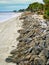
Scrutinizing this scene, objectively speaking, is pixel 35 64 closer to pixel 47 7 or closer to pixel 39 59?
pixel 39 59

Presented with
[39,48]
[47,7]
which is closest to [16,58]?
[39,48]

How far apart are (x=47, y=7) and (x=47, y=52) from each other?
30300 millimetres

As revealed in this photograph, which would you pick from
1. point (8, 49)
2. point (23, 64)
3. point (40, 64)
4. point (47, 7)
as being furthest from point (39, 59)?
point (47, 7)

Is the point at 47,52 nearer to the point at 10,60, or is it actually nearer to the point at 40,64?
the point at 40,64

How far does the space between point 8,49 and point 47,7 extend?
1028 inches

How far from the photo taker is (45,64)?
10.8 meters

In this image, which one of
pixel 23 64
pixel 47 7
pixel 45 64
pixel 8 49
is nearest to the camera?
pixel 45 64

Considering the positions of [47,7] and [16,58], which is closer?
[16,58]

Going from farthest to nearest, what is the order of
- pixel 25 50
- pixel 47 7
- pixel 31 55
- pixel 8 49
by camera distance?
pixel 47 7 → pixel 8 49 → pixel 25 50 → pixel 31 55

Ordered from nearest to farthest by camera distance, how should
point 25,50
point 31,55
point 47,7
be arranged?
1. point 31,55
2. point 25,50
3. point 47,7

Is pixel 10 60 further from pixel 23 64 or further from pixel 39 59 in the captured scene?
pixel 39 59

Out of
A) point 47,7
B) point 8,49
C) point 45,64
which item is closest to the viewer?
point 45,64

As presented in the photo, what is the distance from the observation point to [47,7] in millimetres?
41062

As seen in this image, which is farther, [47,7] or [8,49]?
[47,7]
